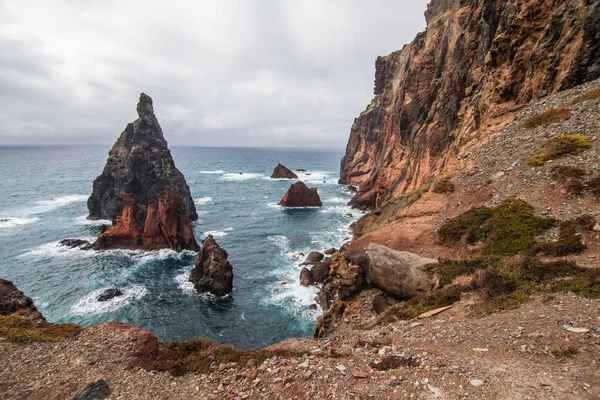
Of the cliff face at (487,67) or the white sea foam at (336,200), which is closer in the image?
the cliff face at (487,67)

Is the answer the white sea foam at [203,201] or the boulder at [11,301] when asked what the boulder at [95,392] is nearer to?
the boulder at [11,301]

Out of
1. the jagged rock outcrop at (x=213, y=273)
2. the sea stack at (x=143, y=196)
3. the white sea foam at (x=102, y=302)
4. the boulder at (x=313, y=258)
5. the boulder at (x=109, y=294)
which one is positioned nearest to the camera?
the white sea foam at (x=102, y=302)

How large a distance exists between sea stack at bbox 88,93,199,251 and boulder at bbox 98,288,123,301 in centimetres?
1668

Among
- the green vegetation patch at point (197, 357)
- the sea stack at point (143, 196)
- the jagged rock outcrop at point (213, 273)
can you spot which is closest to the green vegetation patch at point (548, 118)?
the green vegetation patch at point (197, 357)

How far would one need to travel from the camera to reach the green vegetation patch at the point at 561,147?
18.6 metres

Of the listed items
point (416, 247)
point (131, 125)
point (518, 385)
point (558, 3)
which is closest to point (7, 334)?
point (518, 385)

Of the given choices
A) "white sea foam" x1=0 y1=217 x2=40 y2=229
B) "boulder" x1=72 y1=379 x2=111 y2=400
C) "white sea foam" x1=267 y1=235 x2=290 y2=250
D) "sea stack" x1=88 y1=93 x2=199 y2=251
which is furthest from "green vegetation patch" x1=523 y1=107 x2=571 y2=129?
"white sea foam" x1=0 y1=217 x2=40 y2=229

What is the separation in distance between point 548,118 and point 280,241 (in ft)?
151

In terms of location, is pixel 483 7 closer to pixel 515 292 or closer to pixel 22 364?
pixel 515 292

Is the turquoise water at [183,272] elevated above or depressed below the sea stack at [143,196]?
below

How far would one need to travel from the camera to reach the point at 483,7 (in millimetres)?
33906

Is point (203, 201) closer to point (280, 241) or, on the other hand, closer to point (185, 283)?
point (280, 241)

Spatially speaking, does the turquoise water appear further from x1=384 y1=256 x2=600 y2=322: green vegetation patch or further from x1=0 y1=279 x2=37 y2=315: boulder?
x1=384 y1=256 x2=600 y2=322: green vegetation patch

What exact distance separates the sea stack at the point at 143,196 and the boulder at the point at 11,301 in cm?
3773
